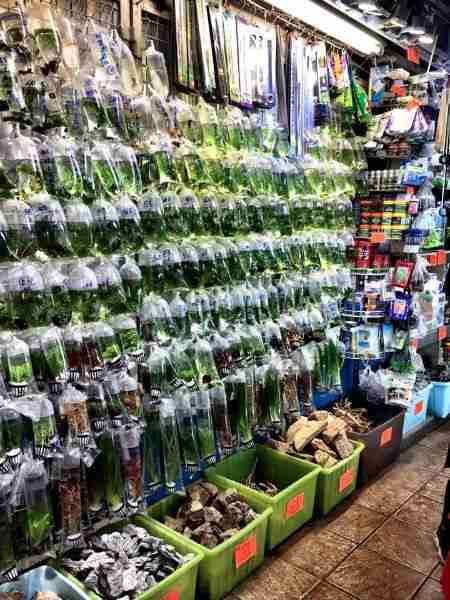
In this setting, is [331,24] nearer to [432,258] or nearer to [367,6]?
[367,6]

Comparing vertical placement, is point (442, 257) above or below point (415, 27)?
below

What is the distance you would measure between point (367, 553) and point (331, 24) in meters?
2.39

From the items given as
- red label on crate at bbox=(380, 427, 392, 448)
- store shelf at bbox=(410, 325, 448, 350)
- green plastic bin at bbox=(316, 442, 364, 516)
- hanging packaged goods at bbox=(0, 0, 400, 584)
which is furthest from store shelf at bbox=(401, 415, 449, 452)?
hanging packaged goods at bbox=(0, 0, 400, 584)

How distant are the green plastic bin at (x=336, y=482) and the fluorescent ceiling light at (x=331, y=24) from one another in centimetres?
205

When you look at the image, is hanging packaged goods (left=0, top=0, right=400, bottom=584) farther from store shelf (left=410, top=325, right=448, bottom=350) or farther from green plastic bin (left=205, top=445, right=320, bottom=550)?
store shelf (left=410, top=325, right=448, bottom=350)

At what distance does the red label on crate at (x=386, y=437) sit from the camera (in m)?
2.87

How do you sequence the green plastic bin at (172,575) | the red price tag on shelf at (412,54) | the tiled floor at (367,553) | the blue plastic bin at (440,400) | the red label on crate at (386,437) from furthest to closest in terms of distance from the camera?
the blue plastic bin at (440,400)
the red price tag on shelf at (412,54)
the red label on crate at (386,437)
the tiled floor at (367,553)
the green plastic bin at (172,575)

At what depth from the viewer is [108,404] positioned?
168 centimetres

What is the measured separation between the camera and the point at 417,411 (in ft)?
11.3

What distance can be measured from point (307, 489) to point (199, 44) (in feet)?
6.33

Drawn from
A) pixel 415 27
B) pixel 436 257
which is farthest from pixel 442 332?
pixel 415 27

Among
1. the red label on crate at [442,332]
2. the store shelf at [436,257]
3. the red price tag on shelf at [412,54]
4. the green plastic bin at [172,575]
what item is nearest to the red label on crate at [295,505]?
the green plastic bin at [172,575]

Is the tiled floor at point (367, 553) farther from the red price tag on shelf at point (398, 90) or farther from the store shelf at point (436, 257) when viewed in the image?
the red price tag on shelf at point (398, 90)

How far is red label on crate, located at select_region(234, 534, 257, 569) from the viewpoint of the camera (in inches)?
77.2
